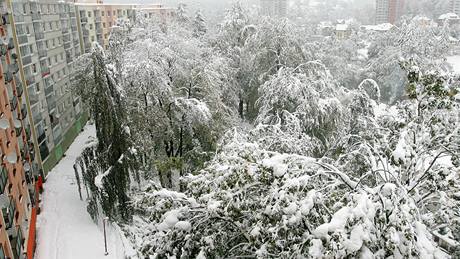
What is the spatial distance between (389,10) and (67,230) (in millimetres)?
109217

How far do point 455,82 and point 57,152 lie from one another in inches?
1077

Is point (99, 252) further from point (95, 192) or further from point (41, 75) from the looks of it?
point (41, 75)

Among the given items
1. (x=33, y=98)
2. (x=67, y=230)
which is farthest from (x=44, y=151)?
(x=67, y=230)

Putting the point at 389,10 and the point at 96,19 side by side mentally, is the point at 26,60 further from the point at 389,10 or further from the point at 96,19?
the point at 389,10

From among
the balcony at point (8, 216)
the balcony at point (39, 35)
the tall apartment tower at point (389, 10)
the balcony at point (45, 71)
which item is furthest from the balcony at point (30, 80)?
the tall apartment tower at point (389, 10)

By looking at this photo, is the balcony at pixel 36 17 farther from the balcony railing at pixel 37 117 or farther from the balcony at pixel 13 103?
the balcony at pixel 13 103

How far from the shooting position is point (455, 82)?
9734 mm

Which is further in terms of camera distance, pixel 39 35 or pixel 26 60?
pixel 39 35

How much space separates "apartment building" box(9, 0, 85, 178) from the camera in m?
25.1

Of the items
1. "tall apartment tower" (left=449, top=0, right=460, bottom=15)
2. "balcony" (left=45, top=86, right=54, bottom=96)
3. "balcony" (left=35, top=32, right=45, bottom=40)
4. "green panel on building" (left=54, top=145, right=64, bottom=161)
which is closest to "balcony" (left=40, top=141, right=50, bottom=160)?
"green panel on building" (left=54, top=145, right=64, bottom=161)

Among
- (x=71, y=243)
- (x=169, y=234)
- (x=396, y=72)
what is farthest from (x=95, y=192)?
(x=396, y=72)

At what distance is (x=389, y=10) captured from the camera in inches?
4272

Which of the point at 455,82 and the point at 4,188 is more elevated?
the point at 455,82

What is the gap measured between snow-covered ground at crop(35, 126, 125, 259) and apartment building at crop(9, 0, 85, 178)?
2.86m
